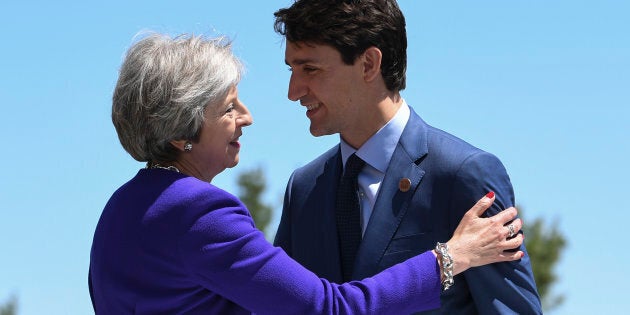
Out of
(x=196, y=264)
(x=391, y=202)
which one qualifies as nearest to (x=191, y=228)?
(x=196, y=264)

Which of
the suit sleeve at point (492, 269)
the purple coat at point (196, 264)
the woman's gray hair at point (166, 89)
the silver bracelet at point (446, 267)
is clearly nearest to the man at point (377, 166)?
the suit sleeve at point (492, 269)

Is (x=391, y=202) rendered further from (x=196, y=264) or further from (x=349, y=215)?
(x=196, y=264)

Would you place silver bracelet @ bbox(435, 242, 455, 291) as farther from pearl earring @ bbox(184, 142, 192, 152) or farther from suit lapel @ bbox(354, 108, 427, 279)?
pearl earring @ bbox(184, 142, 192, 152)

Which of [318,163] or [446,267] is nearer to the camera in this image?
[446,267]

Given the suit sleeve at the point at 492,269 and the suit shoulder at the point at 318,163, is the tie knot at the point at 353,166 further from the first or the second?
the suit sleeve at the point at 492,269

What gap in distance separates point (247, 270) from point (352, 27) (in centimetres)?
138

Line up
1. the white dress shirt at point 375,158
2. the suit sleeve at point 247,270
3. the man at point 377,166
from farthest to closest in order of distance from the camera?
1. the white dress shirt at point 375,158
2. the man at point 377,166
3. the suit sleeve at point 247,270

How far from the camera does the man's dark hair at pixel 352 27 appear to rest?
4.12 metres

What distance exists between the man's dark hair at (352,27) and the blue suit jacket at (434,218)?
1.02 feet

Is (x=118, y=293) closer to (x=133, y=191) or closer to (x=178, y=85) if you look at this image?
(x=133, y=191)

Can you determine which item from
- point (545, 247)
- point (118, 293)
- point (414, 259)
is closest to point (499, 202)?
point (414, 259)

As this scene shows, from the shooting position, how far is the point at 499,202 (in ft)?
12.3

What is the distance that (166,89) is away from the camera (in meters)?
3.17

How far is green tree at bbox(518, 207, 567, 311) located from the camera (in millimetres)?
31062
